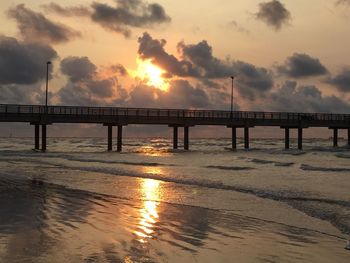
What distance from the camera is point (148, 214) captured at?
12.2 meters

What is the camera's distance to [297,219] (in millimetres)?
12305

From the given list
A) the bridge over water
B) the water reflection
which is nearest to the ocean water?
the water reflection

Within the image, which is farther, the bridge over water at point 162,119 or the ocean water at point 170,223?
the bridge over water at point 162,119

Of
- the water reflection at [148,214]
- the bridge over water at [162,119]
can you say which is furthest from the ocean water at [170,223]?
the bridge over water at [162,119]

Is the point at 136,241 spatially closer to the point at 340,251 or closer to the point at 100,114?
the point at 340,251

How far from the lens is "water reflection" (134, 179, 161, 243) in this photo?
9437mm

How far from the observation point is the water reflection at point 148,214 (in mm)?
9437

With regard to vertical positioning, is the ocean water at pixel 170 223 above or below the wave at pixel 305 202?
above

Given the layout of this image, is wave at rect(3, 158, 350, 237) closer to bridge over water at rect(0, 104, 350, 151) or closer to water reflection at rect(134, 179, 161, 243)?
water reflection at rect(134, 179, 161, 243)

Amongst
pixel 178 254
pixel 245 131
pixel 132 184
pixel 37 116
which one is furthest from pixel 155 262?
pixel 245 131

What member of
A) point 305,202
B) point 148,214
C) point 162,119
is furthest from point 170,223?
point 162,119

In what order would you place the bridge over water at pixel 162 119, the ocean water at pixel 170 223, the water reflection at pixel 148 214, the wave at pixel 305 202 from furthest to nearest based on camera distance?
the bridge over water at pixel 162 119 → the wave at pixel 305 202 → the water reflection at pixel 148 214 → the ocean water at pixel 170 223

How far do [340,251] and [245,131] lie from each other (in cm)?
5843

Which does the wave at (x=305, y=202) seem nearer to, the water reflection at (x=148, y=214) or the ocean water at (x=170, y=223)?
the ocean water at (x=170, y=223)
